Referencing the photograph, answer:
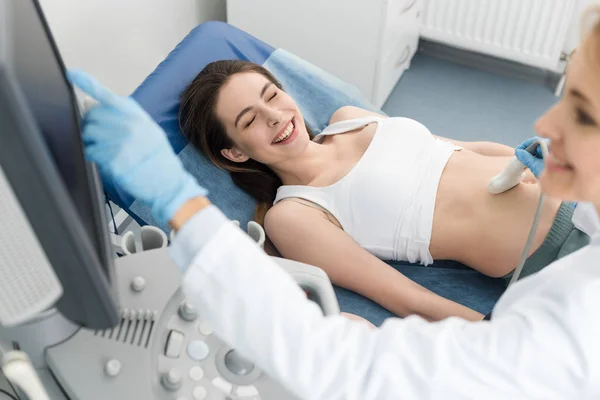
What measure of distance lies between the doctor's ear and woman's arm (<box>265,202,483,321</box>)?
0.86 ft

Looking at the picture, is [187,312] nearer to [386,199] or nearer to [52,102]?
[52,102]

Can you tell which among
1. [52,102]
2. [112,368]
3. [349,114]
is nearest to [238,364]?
[112,368]

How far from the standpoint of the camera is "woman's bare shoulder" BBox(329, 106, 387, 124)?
1.83 meters

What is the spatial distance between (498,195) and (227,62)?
82 centimetres

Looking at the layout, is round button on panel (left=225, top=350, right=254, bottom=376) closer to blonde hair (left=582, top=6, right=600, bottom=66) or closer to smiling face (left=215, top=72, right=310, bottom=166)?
blonde hair (left=582, top=6, right=600, bottom=66)

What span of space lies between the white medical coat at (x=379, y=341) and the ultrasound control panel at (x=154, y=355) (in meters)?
0.10

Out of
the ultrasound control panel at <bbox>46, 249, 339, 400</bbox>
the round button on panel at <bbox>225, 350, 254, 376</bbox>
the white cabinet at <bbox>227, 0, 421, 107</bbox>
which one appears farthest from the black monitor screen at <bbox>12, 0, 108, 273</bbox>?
the white cabinet at <bbox>227, 0, 421, 107</bbox>

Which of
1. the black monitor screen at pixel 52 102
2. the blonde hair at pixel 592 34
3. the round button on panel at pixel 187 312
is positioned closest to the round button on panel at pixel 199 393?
the round button on panel at pixel 187 312

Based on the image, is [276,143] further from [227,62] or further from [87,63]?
[87,63]

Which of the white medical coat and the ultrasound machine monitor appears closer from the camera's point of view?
the ultrasound machine monitor

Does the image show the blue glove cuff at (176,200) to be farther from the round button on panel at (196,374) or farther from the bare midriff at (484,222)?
the bare midriff at (484,222)

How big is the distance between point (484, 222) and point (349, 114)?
1.86 ft

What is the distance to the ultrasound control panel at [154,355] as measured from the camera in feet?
2.60

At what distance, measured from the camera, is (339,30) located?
2285 millimetres
